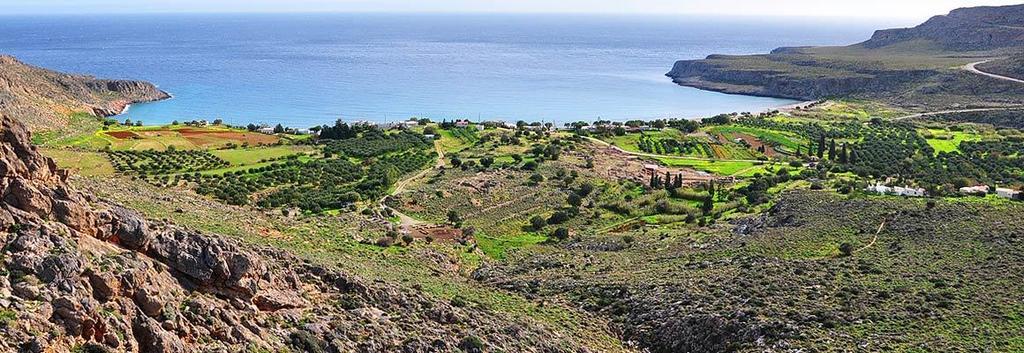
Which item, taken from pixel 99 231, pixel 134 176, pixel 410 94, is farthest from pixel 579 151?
pixel 410 94

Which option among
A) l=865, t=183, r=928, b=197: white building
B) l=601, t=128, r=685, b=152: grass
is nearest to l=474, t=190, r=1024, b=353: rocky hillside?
l=865, t=183, r=928, b=197: white building

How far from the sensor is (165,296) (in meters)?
18.3

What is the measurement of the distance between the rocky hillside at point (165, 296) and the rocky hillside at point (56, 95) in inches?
2447

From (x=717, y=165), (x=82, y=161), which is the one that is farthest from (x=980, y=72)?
(x=82, y=161)

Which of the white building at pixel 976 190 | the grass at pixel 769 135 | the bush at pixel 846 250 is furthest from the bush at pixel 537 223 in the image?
the grass at pixel 769 135

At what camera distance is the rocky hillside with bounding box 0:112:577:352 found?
15648mm

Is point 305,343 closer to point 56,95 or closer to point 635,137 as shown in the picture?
point 635,137

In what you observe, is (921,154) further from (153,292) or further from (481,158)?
(153,292)

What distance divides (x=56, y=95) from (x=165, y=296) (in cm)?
9882

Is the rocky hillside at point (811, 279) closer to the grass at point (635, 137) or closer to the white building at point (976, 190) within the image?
the white building at point (976, 190)

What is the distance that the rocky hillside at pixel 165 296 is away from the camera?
15.6 meters

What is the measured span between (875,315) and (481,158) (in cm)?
4460

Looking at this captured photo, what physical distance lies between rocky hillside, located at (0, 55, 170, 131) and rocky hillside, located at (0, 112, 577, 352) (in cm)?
6214

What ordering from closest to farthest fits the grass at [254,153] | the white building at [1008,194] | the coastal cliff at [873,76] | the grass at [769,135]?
the white building at [1008,194] → the grass at [254,153] → the grass at [769,135] → the coastal cliff at [873,76]
